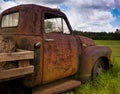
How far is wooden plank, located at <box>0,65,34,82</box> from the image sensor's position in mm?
3537

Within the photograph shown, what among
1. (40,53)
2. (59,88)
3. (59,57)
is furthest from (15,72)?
(59,88)

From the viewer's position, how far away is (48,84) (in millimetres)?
4875

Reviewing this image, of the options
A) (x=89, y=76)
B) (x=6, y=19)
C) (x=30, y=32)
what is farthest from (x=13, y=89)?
(x=89, y=76)

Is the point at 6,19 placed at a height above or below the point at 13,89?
above

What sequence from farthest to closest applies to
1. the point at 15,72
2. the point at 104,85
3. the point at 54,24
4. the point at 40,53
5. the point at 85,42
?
the point at 85,42 → the point at 104,85 → the point at 54,24 → the point at 40,53 → the point at 15,72

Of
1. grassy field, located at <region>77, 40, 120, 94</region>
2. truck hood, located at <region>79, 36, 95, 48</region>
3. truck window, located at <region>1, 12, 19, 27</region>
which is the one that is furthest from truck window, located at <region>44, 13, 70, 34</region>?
grassy field, located at <region>77, 40, 120, 94</region>

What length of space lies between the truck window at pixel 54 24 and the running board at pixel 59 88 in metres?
1.12

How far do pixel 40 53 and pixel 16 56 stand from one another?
27.4 inches

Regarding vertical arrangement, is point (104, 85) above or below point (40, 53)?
below

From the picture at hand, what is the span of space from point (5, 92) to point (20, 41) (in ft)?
3.14

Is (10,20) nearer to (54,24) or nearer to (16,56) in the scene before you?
(54,24)

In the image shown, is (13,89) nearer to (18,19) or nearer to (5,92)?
(5,92)

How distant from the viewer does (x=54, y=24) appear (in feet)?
17.2

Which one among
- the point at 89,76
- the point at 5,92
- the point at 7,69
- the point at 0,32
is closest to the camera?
the point at 7,69
